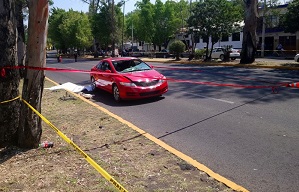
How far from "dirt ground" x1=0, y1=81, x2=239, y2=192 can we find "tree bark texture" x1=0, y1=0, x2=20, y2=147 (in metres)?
0.33

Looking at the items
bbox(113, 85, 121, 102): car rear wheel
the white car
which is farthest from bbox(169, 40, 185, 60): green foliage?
bbox(113, 85, 121, 102): car rear wheel

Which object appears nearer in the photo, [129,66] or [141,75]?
[141,75]

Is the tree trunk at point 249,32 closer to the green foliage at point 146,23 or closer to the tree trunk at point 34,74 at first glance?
the tree trunk at point 34,74

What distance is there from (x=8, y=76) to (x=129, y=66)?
19.9 ft

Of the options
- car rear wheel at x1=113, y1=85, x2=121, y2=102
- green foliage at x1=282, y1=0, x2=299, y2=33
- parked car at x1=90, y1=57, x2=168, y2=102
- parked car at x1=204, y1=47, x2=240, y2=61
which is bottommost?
car rear wheel at x1=113, y1=85, x2=121, y2=102

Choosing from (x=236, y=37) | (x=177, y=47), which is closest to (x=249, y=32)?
(x=177, y=47)

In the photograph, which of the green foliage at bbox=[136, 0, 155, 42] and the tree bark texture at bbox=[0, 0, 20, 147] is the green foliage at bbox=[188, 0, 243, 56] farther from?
the green foliage at bbox=[136, 0, 155, 42]

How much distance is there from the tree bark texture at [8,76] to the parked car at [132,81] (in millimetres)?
3937

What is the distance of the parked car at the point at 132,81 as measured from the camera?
9547 millimetres

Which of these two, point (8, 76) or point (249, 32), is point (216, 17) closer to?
point (249, 32)

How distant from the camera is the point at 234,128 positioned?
646 centimetres

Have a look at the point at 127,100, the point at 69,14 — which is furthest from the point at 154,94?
the point at 69,14

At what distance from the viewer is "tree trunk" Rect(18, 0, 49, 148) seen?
15.5 feet

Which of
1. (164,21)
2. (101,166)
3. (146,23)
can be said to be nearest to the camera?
(101,166)
